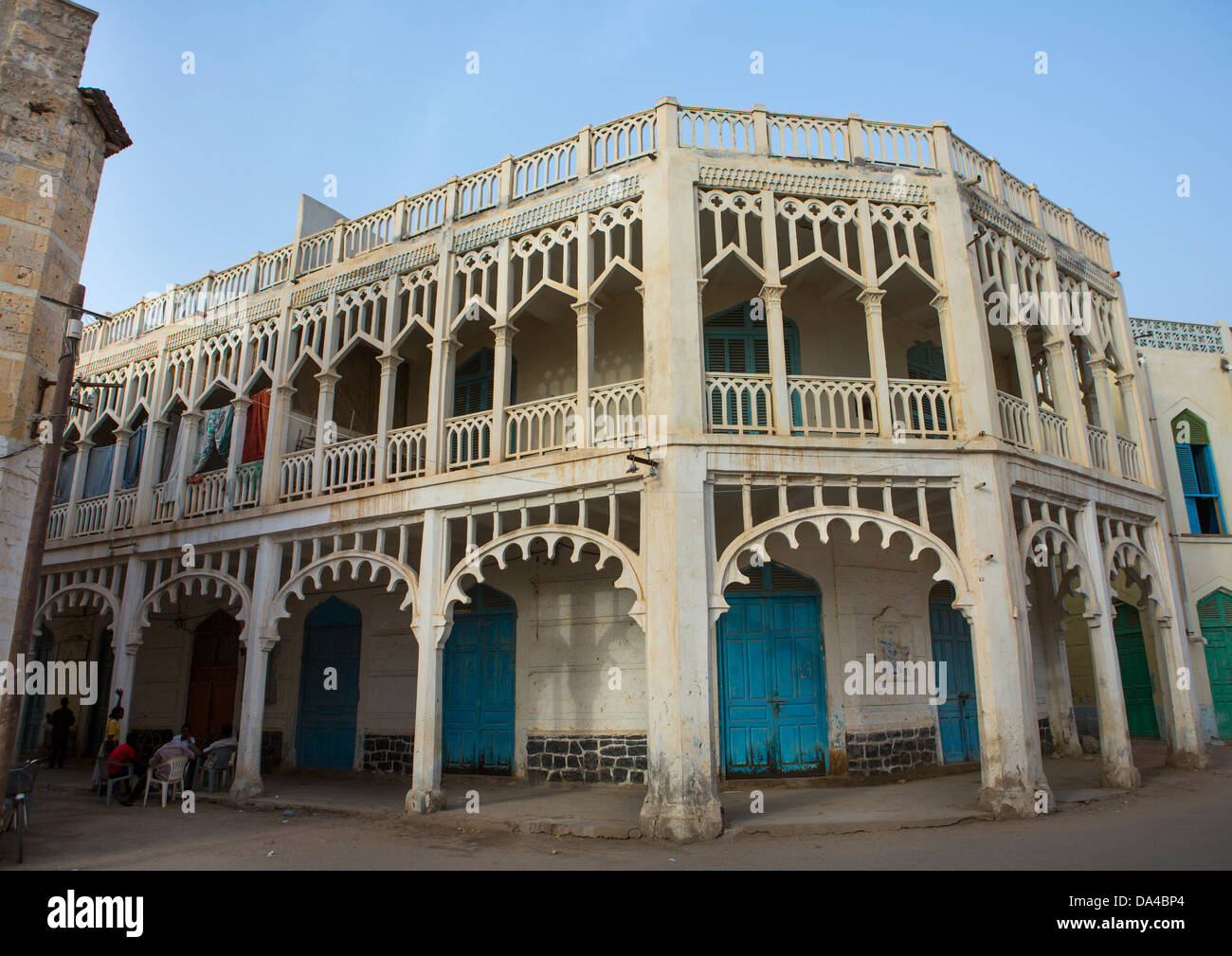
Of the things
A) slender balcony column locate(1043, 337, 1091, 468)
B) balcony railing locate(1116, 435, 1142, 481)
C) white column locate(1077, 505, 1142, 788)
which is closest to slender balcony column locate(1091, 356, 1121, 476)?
balcony railing locate(1116, 435, 1142, 481)

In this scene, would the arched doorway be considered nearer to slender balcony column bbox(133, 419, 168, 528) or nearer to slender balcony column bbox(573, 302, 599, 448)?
slender balcony column bbox(133, 419, 168, 528)

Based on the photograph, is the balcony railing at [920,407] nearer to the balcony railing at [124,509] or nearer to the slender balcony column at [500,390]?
the slender balcony column at [500,390]

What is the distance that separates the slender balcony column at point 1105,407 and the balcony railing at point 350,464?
11.7m

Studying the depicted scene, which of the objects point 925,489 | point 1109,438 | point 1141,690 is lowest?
point 1141,690

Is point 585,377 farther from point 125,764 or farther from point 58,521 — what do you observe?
point 58,521

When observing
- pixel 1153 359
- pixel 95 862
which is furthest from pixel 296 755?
pixel 1153 359

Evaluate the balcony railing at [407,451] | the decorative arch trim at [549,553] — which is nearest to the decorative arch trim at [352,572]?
the decorative arch trim at [549,553]

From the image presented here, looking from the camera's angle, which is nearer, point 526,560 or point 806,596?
point 806,596

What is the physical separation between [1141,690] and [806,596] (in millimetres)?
10208

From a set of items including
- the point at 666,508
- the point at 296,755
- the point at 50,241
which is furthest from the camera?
the point at 296,755

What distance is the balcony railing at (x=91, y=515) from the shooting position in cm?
1566
